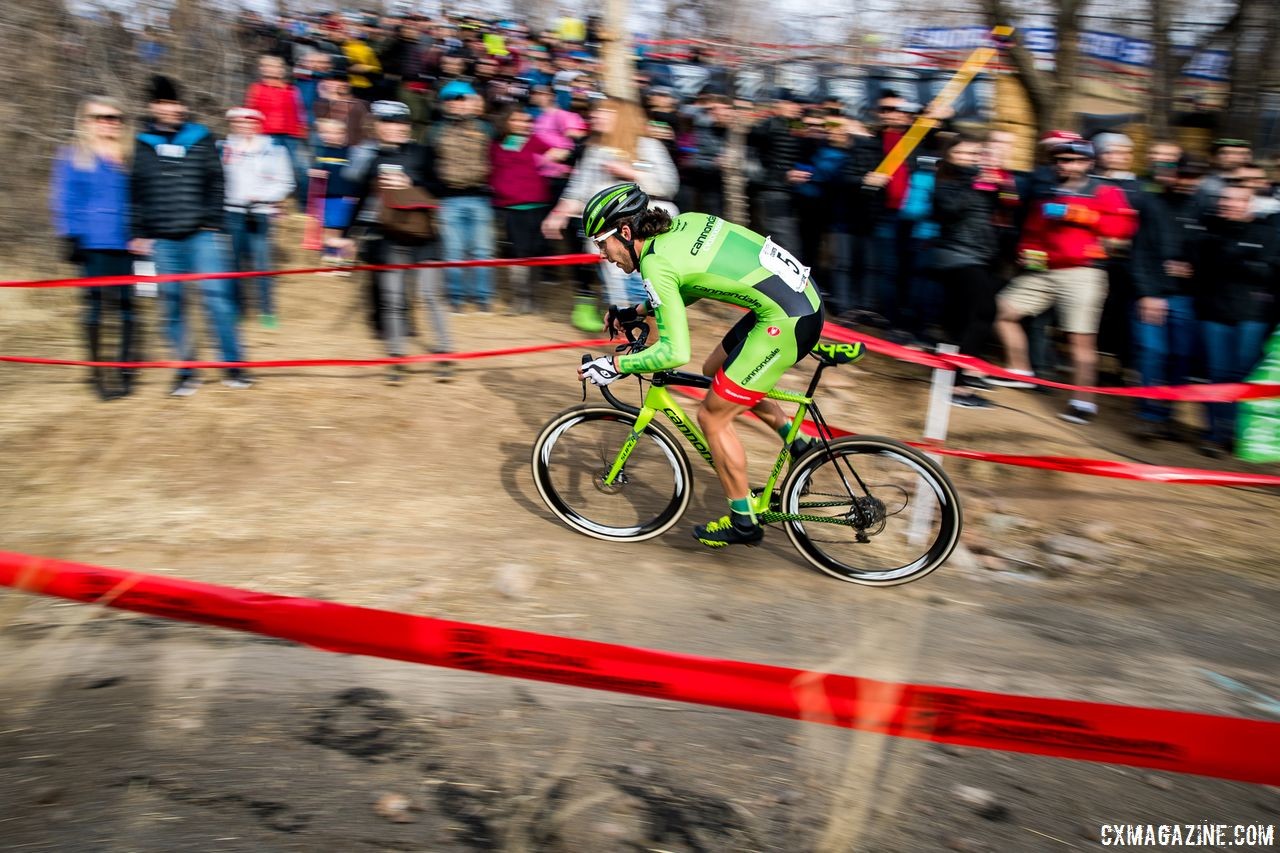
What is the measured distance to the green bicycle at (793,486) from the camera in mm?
4996

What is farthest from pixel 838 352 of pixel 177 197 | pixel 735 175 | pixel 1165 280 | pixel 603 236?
pixel 735 175

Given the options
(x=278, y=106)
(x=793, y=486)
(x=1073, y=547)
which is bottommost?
(x=1073, y=547)

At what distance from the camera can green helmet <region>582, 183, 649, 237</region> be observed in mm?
4699

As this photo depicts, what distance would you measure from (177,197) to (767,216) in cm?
490

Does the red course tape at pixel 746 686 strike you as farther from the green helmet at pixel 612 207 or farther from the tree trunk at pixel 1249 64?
the tree trunk at pixel 1249 64

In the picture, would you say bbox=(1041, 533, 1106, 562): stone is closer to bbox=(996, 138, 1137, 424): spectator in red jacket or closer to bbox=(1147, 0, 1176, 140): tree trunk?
bbox=(996, 138, 1137, 424): spectator in red jacket

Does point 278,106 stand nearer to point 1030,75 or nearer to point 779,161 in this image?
point 779,161

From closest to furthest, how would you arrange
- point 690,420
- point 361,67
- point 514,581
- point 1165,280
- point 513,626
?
point 513,626
point 514,581
point 690,420
point 1165,280
point 361,67

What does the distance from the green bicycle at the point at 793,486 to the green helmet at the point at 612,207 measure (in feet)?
2.16

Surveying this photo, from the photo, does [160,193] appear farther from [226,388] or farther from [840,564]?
[840,564]

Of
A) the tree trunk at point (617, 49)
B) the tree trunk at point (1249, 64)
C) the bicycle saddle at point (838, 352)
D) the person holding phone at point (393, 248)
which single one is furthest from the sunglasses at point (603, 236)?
the tree trunk at point (1249, 64)

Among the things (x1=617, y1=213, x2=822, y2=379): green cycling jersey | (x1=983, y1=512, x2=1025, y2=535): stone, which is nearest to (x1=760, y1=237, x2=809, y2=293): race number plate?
(x1=617, y1=213, x2=822, y2=379): green cycling jersey

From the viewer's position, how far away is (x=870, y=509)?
5.11 m

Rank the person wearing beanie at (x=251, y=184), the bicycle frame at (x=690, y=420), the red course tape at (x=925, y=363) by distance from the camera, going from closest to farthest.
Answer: the bicycle frame at (x=690, y=420), the red course tape at (x=925, y=363), the person wearing beanie at (x=251, y=184)
